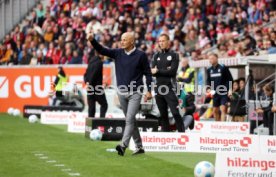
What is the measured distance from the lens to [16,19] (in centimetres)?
4138

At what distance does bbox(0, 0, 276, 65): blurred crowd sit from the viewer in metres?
29.3

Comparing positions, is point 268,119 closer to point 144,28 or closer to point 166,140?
point 166,140

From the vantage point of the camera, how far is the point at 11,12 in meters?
40.8

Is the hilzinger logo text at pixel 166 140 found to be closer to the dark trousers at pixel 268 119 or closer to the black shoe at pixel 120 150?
the black shoe at pixel 120 150

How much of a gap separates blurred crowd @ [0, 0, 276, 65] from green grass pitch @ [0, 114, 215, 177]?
9120 mm

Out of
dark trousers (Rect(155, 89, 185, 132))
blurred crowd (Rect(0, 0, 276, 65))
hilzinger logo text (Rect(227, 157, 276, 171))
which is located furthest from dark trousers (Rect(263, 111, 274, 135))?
hilzinger logo text (Rect(227, 157, 276, 171))

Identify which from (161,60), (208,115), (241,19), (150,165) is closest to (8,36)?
(241,19)

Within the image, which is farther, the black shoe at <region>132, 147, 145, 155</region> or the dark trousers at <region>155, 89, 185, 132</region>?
the dark trousers at <region>155, 89, 185, 132</region>

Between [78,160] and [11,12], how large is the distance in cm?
2786

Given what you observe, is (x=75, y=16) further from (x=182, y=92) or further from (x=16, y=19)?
(x=182, y=92)

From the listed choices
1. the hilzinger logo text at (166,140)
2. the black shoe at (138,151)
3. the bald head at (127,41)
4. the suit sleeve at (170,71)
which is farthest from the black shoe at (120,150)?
the suit sleeve at (170,71)

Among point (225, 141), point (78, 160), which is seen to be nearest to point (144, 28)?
point (225, 141)

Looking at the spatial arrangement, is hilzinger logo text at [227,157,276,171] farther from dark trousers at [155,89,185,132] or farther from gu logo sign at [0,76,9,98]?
gu logo sign at [0,76,9,98]

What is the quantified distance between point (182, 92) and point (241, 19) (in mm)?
10085
